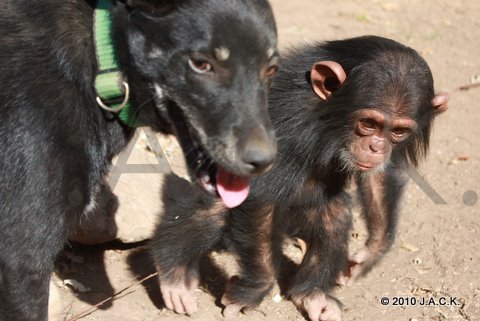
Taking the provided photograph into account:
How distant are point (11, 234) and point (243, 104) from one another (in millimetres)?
1228

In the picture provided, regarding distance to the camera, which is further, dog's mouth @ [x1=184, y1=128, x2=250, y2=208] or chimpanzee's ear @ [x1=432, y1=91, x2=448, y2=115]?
chimpanzee's ear @ [x1=432, y1=91, x2=448, y2=115]

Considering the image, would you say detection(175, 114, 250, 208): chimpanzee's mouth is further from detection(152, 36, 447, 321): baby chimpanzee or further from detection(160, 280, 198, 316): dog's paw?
detection(160, 280, 198, 316): dog's paw

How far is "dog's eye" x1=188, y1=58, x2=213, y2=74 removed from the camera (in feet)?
11.5

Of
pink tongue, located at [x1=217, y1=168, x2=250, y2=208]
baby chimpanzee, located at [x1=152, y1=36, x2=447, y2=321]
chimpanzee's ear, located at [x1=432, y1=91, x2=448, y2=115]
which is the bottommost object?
baby chimpanzee, located at [x1=152, y1=36, x2=447, y2=321]

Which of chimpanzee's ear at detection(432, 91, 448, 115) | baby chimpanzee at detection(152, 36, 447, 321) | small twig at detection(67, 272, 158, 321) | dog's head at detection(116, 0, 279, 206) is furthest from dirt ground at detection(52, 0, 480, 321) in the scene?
dog's head at detection(116, 0, 279, 206)

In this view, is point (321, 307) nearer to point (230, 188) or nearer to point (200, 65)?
point (230, 188)

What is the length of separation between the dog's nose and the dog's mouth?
298 millimetres

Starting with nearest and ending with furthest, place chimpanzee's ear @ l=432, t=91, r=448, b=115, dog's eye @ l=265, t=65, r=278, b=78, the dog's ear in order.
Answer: the dog's ear, dog's eye @ l=265, t=65, r=278, b=78, chimpanzee's ear @ l=432, t=91, r=448, b=115

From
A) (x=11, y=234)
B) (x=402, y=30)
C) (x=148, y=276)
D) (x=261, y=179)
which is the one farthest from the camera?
(x=402, y=30)

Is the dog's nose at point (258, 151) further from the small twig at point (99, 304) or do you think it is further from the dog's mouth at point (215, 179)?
the small twig at point (99, 304)

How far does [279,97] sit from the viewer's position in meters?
5.47

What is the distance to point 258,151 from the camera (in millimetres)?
3434

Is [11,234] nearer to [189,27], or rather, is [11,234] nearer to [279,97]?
[189,27]

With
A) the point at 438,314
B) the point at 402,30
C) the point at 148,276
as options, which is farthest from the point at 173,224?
the point at 402,30
